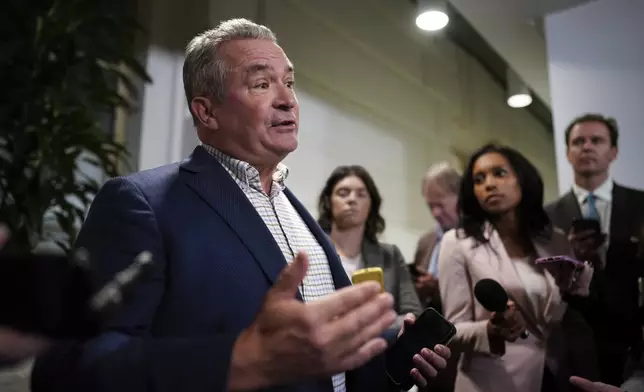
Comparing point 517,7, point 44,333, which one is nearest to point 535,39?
point 517,7

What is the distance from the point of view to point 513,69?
2535 millimetres

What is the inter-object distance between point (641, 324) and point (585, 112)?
573mm

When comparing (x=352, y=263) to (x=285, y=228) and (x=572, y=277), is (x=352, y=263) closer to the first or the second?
(x=572, y=277)

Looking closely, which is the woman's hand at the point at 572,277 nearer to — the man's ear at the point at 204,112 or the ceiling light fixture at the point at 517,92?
the man's ear at the point at 204,112

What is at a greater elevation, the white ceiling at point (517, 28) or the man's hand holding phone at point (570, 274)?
the white ceiling at point (517, 28)

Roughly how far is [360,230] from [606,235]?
728 millimetres

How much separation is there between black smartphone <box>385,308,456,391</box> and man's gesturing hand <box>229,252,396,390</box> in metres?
0.41

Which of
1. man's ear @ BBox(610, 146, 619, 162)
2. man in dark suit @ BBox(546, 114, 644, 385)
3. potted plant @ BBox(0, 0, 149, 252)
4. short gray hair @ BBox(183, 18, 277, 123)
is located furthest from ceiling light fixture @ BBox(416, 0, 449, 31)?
short gray hair @ BBox(183, 18, 277, 123)

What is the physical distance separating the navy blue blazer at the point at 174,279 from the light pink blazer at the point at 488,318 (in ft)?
2.01

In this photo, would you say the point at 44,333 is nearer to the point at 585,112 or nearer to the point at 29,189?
the point at 29,189

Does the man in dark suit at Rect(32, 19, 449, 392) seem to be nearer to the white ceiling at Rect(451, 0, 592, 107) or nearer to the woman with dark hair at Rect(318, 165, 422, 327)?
the woman with dark hair at Rect(318, 165, 422, 327)

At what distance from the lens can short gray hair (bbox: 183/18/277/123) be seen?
3.12 ft

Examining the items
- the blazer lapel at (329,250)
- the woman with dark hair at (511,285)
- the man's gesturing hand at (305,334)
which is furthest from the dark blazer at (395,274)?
the man's gesturing hand at (305,334)

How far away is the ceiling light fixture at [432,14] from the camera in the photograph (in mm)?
2277
